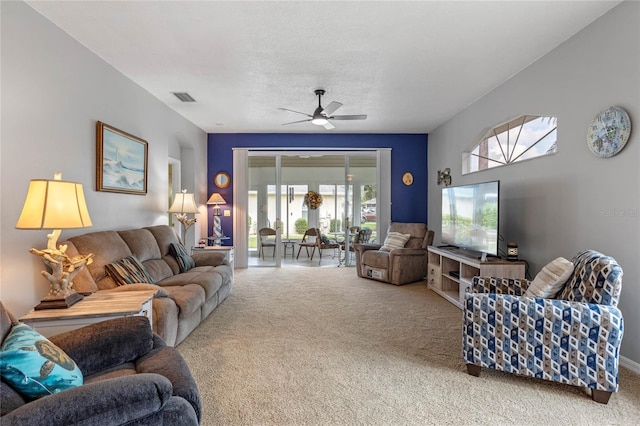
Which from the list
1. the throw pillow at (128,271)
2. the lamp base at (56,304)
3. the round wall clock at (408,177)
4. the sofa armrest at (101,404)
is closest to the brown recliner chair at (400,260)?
the round wall clock at (408,177)

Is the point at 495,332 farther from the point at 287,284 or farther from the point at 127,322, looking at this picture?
the point at 287,284

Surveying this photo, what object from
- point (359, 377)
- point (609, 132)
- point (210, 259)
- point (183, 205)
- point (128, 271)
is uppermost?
point (609, 132)

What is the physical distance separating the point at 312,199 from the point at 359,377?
17.3 feet

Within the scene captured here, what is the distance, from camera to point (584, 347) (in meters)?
2.16

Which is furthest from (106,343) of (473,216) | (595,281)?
(473,216)

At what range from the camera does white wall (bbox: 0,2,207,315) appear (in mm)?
2398

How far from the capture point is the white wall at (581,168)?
2.51 meters

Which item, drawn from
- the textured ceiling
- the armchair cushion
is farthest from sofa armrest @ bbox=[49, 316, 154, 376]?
the armchair cushion

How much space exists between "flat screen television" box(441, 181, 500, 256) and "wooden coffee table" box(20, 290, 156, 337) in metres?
3.42

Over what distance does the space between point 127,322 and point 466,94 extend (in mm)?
4506

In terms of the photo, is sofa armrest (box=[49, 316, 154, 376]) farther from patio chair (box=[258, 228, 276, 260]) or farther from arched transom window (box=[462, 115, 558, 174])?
patio chair (box=[258, 228, 276, 260])

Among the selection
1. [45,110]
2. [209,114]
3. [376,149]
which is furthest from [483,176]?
[45,110]

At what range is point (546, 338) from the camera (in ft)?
7.35

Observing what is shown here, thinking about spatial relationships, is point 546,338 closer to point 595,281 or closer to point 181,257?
point 595,281
